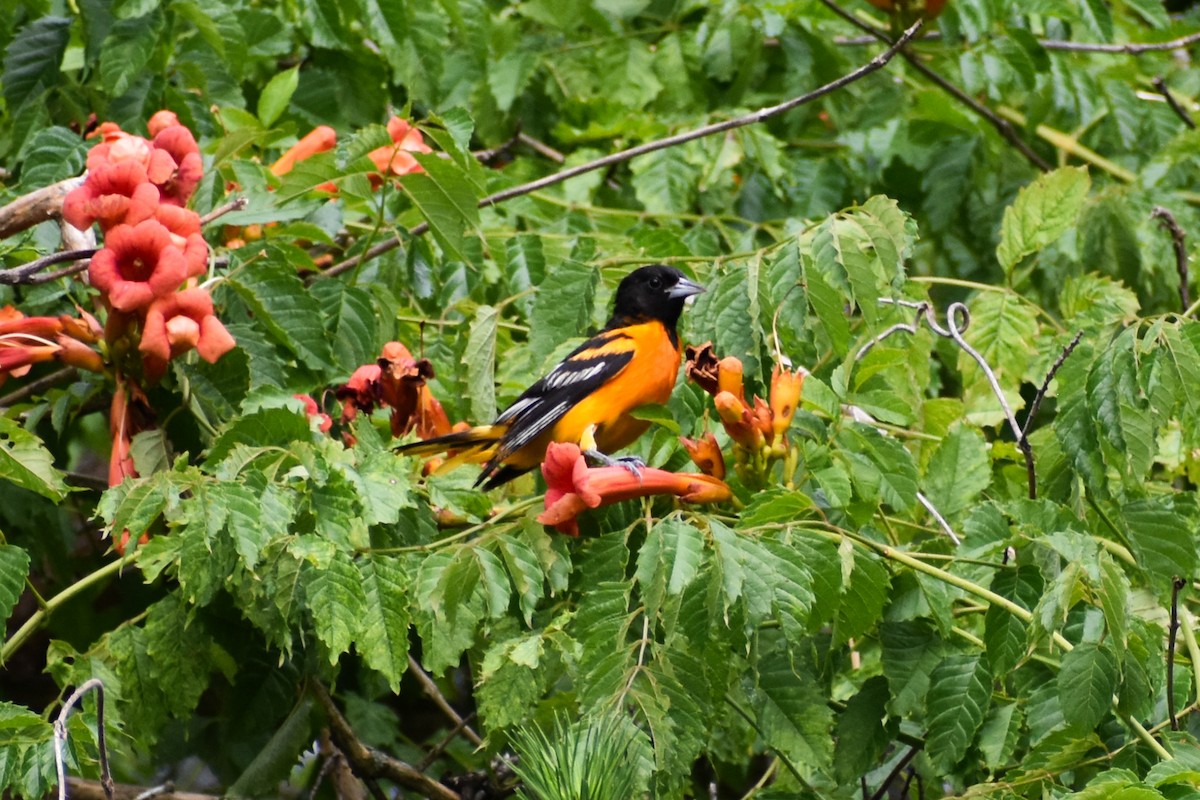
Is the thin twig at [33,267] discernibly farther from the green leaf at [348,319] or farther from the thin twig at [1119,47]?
the thin twig at [1119,47]

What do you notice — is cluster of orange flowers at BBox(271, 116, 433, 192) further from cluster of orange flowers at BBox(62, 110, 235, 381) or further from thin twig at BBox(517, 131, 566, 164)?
thin twig at BBox(517, 131, 566, 164)

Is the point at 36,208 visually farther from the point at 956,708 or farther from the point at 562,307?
the point at 956,708

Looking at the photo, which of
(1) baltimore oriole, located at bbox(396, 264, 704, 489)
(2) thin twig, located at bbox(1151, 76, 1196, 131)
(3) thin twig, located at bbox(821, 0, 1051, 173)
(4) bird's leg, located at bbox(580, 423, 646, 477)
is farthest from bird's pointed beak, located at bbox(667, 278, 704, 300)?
(2) thin twig, located at bbox(1151, 76, 1196, 131)

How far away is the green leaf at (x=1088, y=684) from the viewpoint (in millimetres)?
2652

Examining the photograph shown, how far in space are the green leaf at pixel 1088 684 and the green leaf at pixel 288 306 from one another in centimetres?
187

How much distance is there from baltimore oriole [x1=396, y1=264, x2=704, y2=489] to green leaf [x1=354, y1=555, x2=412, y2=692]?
0.72 metres

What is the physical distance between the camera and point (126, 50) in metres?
4.19

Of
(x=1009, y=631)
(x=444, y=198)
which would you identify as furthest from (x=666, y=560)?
(x=444, y=198)

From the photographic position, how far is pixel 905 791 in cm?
347

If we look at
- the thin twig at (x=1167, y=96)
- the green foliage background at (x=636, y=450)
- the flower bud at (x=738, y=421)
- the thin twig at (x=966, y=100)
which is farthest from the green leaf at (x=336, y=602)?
the thin twig at (x=1167, y=96)

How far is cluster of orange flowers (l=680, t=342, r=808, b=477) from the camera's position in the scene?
2.95 m

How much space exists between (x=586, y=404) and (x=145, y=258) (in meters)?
1.20

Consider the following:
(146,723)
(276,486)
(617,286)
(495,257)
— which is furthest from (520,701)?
(495,257)

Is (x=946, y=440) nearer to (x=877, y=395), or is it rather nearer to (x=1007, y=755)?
(x=877, y=395)
